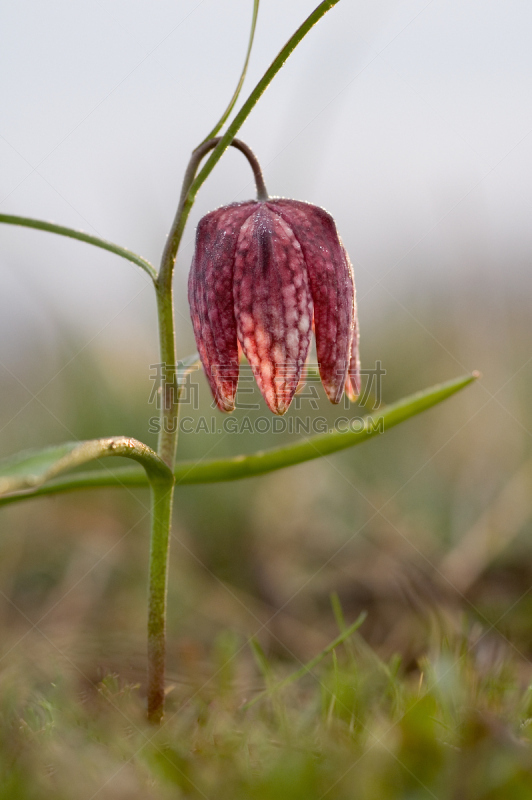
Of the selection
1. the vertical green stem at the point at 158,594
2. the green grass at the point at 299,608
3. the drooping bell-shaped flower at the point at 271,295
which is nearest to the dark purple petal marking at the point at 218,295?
the drooping bell-shaped flower at the point at 271,295

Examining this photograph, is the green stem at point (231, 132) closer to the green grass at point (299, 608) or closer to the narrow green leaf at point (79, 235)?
the narrow green leaf at point (79, 235)

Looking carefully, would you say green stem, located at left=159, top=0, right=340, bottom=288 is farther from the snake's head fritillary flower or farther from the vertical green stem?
the vertical green stem

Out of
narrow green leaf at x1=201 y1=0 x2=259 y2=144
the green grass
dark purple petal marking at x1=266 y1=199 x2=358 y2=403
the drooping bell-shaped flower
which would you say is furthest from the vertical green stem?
narrow green leaf at x1=201 y1=0 x2=259 y2=144

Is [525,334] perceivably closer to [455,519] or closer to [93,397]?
[455,519]

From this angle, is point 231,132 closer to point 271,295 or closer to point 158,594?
point 271,295

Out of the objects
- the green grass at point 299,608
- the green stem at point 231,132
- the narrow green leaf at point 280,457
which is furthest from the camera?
the narrow green leaf at point 280,457

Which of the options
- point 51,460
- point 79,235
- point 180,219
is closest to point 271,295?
point 180,219
